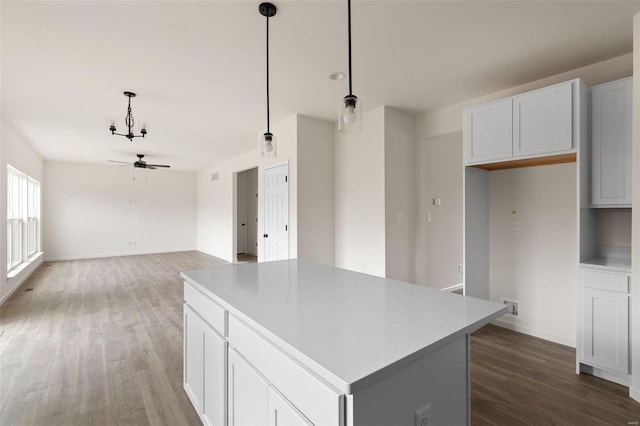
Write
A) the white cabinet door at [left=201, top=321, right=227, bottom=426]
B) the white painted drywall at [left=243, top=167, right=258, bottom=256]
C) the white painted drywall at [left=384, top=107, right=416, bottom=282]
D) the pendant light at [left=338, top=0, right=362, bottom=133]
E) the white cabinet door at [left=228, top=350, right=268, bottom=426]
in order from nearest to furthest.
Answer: the white cabinet door at [left=228, top=350, right=268, bottom=426] < the white cabinet door at [left=201, top=321, right=227, bottom=426] < the pendant light at [left=338, top=0, right=362, bottom=133] < the white painted drywall at [left=384, top=107, right=416, bottom=282] < the white painted drywall at [left=243, top=167, right=258, bottom=256]

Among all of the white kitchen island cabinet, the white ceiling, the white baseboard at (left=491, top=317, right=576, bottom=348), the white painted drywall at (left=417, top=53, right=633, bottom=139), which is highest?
the white ceiling

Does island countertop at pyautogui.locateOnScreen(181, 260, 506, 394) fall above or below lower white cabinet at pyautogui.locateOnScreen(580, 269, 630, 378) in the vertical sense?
above

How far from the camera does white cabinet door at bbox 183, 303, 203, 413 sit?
1.95 m

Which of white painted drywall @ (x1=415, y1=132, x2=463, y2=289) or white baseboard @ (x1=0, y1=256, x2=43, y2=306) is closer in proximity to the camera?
white painted drywall @ (x1=415, y1=132, x2=463, y2=289)

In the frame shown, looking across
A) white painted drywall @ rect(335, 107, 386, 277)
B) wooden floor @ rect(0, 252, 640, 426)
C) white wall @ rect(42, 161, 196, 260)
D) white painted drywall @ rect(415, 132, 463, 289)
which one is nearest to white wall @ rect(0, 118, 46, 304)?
wooden floor @ rect(0, 252, 640, 426)

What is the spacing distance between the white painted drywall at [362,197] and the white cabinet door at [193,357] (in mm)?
2701

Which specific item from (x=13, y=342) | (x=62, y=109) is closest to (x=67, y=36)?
(x=62, y=109)

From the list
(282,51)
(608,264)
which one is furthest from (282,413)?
(608,264)

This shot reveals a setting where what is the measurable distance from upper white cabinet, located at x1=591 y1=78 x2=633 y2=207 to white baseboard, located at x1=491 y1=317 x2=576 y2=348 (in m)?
1.47

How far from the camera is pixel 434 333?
1.14m

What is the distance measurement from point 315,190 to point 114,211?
7.61 metres

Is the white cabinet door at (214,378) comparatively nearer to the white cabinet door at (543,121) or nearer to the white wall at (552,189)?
the white cabinet door at (543,121)

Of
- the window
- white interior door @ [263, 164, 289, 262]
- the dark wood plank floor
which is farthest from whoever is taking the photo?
the window

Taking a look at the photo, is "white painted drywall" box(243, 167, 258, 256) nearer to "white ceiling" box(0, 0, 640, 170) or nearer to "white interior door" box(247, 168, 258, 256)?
"white interior door" box(247, 168, 258, 256)
